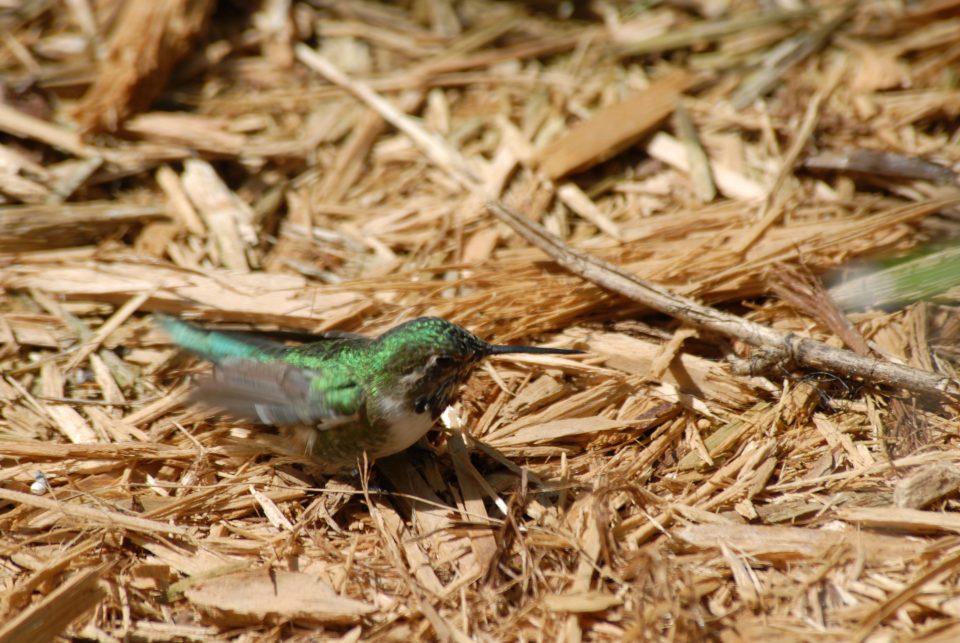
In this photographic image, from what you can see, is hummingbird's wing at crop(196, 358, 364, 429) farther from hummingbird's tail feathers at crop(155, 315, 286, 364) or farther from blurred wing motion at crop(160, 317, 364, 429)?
hummingbird's tail feathers at crop(155, 315, 286, 364)

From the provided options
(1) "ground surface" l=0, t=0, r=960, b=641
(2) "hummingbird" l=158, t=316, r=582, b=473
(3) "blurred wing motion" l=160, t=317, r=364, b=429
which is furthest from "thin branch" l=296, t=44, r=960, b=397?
(3) "blurred wing motion" l=160, t=317, r=364, b=429

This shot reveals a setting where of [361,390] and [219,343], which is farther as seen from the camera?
[219,343]

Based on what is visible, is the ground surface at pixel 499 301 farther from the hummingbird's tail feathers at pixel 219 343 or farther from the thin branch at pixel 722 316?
the hummingbird's tail feathers at pixel 219 343

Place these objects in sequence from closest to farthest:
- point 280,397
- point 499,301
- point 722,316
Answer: point 280,397 → point 722,316 → point 499,301

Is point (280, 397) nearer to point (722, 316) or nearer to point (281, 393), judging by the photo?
point (281, 393)

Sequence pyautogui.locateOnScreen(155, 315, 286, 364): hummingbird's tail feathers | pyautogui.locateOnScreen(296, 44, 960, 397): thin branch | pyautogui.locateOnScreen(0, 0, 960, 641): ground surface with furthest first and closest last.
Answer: pyautogui.locateOnScreen(155, 315, 286, 364): hummingbird's tail feathers → pyautogui.locateOnScreen(296, 44, 960, 397): thin branch → pyautogui.locateOnScreen(0, 0, 960, 641): ground surface

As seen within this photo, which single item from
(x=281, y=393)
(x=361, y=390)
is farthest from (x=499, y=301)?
(x=281, y=393)

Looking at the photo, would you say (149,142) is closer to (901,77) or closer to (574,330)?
(574,330)
